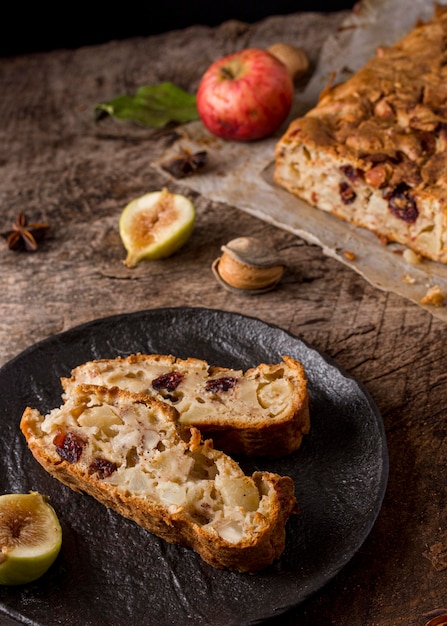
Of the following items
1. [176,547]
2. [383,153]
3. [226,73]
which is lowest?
[176,547]

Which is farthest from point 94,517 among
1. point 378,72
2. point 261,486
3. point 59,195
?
point 378,72

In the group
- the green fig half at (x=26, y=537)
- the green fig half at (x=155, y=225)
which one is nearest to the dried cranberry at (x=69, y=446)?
the green fig half at (x=26, y=537)

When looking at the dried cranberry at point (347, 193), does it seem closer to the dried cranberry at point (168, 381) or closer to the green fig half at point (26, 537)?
the dried cranberry at point (168, 381)

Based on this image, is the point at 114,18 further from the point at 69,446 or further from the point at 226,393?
the point at 69,446

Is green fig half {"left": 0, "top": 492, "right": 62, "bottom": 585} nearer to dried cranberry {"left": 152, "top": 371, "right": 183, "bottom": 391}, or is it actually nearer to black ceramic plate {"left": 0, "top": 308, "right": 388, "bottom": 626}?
black ceramic plate {"left": 0, "top": 308, "right": 388, "bottom": 626}

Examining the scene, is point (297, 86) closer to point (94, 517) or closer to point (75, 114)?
point (75, 114)

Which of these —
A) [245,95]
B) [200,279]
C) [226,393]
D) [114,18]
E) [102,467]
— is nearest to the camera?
[102,467]

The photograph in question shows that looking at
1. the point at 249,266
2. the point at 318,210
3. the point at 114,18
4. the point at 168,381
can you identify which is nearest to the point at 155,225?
the point at 249,266
